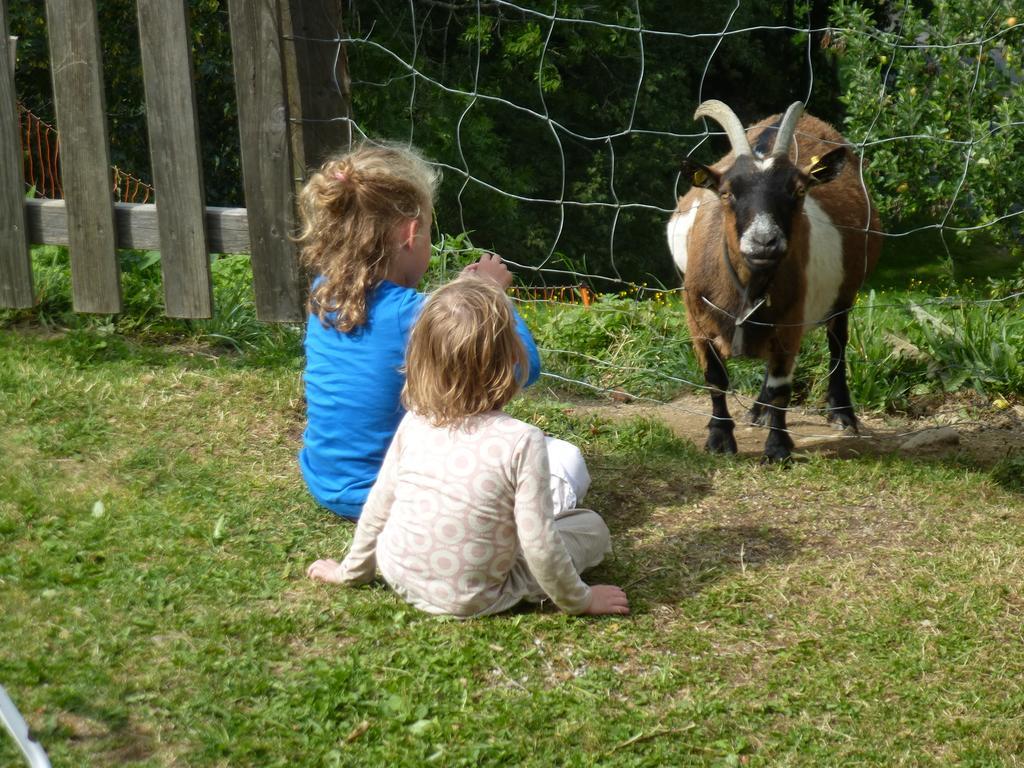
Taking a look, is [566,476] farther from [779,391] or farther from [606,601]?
[779,391]

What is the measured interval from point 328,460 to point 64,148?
81.0 inches

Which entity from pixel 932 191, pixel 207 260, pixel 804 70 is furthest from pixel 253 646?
pixel 804 70

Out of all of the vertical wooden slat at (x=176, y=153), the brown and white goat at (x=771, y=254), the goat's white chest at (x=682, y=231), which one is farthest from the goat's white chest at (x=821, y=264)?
the vertical wooden slat at (x=176, y=153)

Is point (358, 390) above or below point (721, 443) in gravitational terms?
above

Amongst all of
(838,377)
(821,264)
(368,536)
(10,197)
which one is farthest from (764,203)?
(10,197)

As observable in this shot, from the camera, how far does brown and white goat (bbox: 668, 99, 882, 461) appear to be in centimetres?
505

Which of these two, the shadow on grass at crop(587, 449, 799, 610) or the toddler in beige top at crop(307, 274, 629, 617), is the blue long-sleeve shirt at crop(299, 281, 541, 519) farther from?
the shadow on grass at crop(587, 449, 799, 610)

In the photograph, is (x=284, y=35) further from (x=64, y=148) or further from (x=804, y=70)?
(x=804, y=70)

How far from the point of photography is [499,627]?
134 inches

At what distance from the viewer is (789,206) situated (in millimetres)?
5062

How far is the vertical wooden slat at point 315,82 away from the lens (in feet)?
14.8

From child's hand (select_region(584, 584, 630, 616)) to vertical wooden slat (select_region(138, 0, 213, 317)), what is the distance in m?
2.34

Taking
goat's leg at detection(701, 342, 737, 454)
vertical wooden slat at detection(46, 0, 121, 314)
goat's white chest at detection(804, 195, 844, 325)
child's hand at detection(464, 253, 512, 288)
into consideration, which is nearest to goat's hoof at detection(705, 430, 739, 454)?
goat's leg at detection(701, 342, 737, 454)

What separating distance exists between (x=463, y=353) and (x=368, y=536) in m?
0.66
